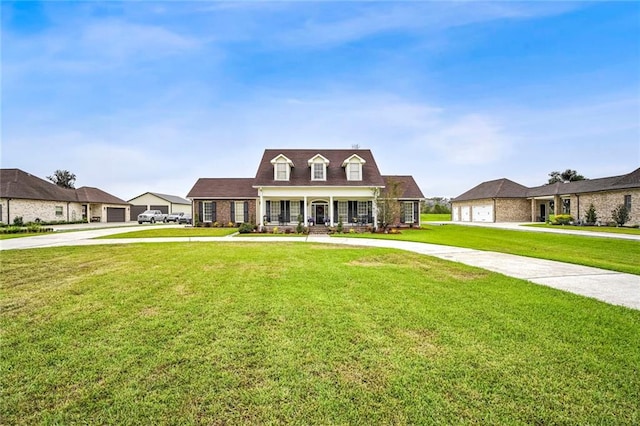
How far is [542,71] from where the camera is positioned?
17.0m

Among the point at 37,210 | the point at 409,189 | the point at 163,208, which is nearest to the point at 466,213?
the point at 409,189

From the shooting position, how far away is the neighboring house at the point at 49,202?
28.0 m

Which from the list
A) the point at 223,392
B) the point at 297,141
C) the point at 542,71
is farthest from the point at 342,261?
the point at 297,141

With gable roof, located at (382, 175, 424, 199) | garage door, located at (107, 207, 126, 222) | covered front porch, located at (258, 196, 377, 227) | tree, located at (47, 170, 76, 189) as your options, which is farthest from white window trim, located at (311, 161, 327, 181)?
tree, located at (47, 170, 76, 189)

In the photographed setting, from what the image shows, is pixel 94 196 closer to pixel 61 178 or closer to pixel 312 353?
pixel 61 178

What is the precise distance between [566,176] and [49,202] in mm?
76148

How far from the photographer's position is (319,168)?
2425 cm

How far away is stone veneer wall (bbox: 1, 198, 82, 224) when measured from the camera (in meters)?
27.6

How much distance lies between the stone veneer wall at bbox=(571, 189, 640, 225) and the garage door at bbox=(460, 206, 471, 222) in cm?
1185

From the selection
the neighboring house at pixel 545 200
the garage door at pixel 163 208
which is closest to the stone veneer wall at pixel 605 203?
the neighboring house at pixel 545 200

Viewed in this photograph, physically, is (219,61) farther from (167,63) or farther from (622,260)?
(622,260)

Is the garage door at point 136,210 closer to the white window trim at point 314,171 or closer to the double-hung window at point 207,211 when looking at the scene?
the double-hung window at point 207,211

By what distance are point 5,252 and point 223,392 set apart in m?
13.8

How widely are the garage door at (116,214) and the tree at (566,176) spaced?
239ft
